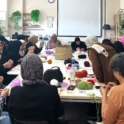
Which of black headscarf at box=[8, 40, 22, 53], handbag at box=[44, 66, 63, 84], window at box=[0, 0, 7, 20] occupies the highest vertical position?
window at box=[0, 0, 7, 20]

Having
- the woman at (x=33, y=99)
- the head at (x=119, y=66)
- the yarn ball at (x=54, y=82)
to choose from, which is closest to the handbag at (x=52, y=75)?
the yarn ball at (x=54, y=82)

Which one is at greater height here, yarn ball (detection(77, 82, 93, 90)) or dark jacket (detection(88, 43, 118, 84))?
dark jacket (detection(88, 43, 118, 84))

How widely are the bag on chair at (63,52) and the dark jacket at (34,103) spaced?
2.66 m

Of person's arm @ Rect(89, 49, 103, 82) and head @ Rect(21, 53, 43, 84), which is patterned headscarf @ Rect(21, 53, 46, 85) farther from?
person's arm @ Rect(89, 49, 103, 82)

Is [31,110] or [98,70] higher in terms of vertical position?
[98,70]

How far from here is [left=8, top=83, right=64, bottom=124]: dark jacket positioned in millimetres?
1677

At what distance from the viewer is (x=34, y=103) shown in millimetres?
1671

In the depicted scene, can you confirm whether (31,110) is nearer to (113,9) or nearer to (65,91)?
(65,91)

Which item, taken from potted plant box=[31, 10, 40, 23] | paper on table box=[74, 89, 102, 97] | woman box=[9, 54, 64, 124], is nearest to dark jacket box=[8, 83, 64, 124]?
woman box=[9, 54, 64, 124]

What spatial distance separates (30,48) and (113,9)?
16.0 ft

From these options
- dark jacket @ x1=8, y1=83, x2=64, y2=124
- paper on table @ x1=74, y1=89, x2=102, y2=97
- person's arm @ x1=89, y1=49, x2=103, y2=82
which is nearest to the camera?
dark jacket @ x1=8, y1=83, x2=64, y2=124

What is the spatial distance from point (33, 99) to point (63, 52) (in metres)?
2.77

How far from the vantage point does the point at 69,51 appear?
439 centimetres

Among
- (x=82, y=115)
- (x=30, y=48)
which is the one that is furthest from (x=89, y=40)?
(x=82, y=115)
